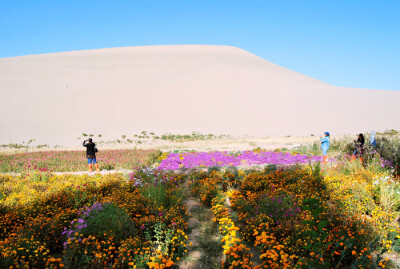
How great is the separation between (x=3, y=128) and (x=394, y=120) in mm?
60142

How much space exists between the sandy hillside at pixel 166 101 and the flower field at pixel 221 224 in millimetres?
30522

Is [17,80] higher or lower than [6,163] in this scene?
higher

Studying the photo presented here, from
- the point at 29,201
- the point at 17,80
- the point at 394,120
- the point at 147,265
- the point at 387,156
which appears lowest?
the point at 147,265

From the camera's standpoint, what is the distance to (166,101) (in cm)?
5241

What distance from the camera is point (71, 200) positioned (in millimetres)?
7012

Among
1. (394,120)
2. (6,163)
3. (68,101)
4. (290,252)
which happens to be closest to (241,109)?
(394,120)

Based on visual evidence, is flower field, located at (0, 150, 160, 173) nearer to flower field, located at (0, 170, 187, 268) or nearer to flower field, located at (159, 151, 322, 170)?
flower field, located at (159, 151, 322, 170)

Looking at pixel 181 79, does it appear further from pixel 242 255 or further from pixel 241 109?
pixel 242 255

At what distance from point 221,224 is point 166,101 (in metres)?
47.7

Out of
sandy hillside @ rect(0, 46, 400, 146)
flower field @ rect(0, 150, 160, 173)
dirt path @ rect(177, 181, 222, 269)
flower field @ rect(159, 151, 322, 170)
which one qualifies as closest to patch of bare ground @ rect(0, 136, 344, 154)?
flower field @ rect(0, 150, 160, 173)

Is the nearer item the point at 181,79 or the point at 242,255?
the point at 242,255

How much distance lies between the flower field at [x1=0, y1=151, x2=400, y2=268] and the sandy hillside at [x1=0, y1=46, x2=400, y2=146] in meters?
30.5

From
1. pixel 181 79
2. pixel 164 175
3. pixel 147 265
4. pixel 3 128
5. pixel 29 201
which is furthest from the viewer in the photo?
pixel 181 79

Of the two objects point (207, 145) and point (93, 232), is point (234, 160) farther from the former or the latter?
point (207, 145)
